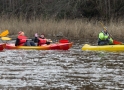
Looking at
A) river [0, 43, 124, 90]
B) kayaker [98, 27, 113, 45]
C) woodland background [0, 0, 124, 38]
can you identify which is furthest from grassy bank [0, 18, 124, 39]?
river [0, 43, 124, 90]

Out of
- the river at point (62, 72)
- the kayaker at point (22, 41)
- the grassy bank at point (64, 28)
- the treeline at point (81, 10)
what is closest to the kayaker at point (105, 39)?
the river at point (62, 72)

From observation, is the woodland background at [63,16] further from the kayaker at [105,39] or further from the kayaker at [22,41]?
the kayaker at [22,41]

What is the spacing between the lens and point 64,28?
25.0m

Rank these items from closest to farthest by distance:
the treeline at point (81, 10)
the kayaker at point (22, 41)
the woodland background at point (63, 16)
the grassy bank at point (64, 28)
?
the kayaker at point (22, 41), the grassy bank at point (64, 28), the woodland background at point (63, 16), the treeline at point (81, 10)

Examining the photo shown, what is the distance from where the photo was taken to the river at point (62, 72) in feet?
29.9

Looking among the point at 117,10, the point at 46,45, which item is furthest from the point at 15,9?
the point at 46,45

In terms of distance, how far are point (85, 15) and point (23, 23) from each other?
9.39 meters

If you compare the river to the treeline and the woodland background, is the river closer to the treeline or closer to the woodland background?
the woodland background

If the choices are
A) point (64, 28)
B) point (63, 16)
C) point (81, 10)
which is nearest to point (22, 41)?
point (64, 28)

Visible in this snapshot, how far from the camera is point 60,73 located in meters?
10.7

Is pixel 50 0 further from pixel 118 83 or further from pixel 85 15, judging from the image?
pixel 118 83

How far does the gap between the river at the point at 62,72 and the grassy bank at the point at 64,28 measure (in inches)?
338

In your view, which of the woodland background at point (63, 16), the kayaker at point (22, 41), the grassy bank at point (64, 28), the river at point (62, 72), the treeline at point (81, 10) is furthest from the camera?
the treeline at point (81, 10)

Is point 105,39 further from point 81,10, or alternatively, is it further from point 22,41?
point 81,10
